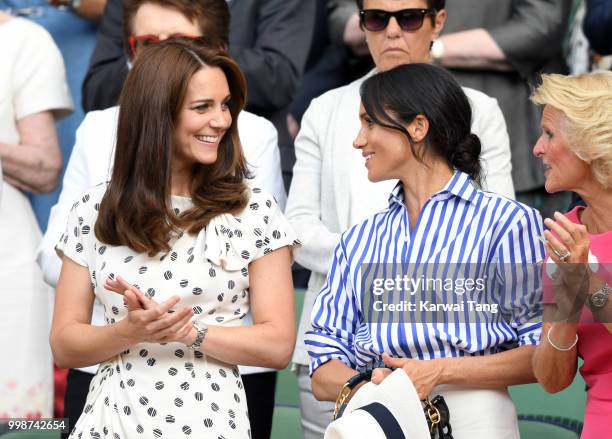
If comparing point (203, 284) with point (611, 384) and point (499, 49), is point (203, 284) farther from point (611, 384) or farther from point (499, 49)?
point (499, 49)

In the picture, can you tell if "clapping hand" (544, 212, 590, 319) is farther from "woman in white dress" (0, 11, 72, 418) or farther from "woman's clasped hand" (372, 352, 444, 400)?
"woman in white dress" (0, 11, 72, 418)

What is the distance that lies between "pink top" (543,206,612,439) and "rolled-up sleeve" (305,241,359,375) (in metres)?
0.58

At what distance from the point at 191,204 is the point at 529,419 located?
5.90ft

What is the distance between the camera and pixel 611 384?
3479 millimetres

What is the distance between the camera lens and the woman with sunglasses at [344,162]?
440cm

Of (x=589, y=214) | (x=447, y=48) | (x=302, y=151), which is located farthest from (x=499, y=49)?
(x=589, y=214)

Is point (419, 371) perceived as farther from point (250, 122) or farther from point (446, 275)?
point (250, 122)

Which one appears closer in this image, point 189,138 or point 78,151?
point 189,138

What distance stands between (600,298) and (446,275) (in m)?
0.44

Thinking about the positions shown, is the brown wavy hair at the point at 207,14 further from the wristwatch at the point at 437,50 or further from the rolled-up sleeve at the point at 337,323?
the rolled-up sleeve at the point at 337,323

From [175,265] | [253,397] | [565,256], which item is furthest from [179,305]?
[565,256]

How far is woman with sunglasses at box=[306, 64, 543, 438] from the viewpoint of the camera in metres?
3.51

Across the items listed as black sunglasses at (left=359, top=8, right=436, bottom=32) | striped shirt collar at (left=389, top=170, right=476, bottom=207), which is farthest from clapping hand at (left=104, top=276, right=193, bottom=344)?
black sunglasses at (left=359, top=8, right=436, bottom=32)

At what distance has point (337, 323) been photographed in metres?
3.74
